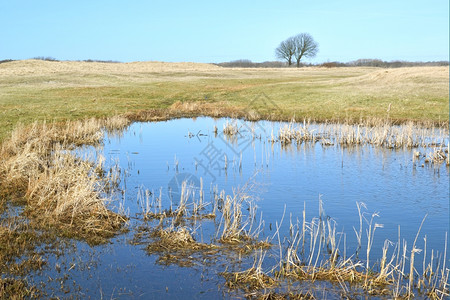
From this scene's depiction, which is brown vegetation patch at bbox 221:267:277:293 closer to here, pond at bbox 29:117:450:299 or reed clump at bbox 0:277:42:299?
pond at bbox 29:117:450:299

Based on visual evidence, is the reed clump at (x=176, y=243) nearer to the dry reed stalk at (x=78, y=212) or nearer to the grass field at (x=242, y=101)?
the dry reed stalk at (x=78, y=212)

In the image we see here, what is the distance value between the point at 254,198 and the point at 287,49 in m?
133

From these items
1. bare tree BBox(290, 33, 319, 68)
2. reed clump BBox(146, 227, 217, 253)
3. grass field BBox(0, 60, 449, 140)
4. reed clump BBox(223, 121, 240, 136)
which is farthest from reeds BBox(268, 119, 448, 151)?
bare tree BBox(290, 33, 319, 68)

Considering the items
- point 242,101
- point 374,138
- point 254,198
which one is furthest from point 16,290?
point 242,101

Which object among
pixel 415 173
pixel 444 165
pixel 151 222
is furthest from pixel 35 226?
pixel 444 165

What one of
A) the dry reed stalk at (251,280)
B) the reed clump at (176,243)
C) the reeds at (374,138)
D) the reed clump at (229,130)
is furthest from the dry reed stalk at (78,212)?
the reed clump at (229,130)

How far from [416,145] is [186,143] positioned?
461 inches

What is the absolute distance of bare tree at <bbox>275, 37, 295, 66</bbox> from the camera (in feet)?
465

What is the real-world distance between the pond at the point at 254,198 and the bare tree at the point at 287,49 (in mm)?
117605

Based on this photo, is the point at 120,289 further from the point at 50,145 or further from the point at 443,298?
the point at 50,145

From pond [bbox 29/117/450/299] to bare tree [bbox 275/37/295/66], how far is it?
117605 mm

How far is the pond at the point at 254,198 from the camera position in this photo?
923 centimetres

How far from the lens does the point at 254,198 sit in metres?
14.6

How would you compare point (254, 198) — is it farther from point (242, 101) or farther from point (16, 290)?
point (242, 101)
